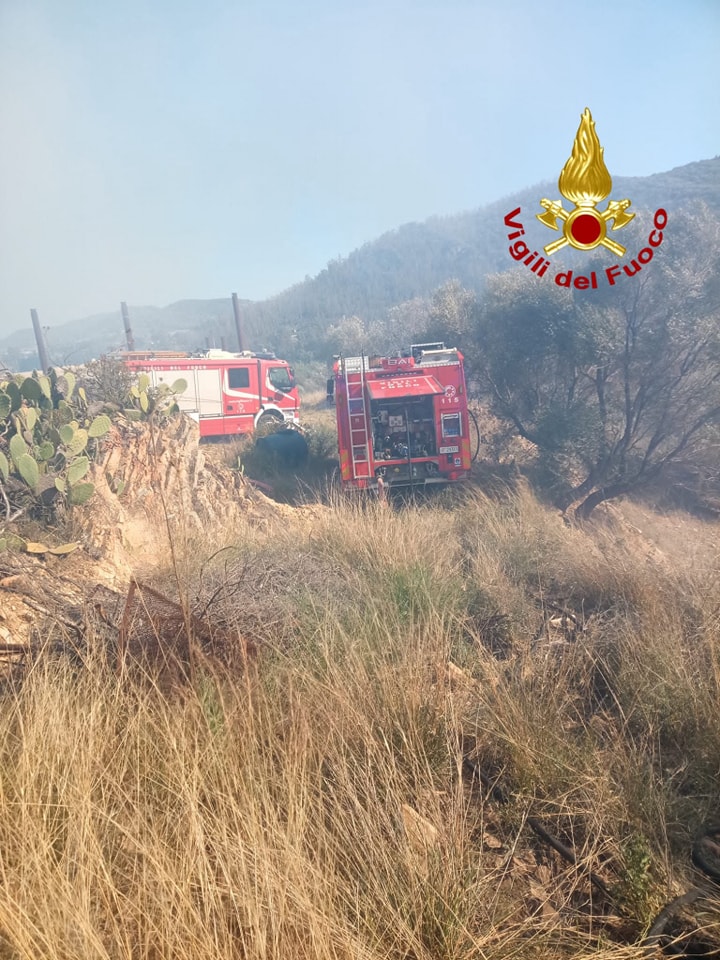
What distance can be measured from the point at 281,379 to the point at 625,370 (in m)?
11.8

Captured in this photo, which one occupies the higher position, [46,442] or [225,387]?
[46,442]

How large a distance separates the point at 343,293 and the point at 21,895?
91005mm

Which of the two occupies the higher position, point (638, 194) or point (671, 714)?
point (638, 194)

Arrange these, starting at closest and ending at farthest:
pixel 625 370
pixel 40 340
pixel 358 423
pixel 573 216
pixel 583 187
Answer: pixel 583 187 < pixel 573 216 < pixel 625 370 < pixel 358 423 < pixel 40 340

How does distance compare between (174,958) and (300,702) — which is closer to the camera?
(174,958)

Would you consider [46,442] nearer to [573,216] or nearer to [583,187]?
[573,216]

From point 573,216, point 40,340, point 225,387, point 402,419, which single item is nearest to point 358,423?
point 402,419

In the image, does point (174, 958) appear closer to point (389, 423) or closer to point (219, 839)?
point (219, 839)

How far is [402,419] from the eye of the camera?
1298 cm

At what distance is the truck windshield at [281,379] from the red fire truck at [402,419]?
25.3ft

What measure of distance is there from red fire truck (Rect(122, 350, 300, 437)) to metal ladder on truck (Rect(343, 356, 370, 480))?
6.15 m

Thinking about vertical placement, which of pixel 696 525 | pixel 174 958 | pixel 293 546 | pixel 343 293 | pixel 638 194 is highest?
pixel 638 194

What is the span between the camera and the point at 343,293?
87875 millimetres

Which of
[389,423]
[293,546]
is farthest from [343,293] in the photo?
[293,546]
